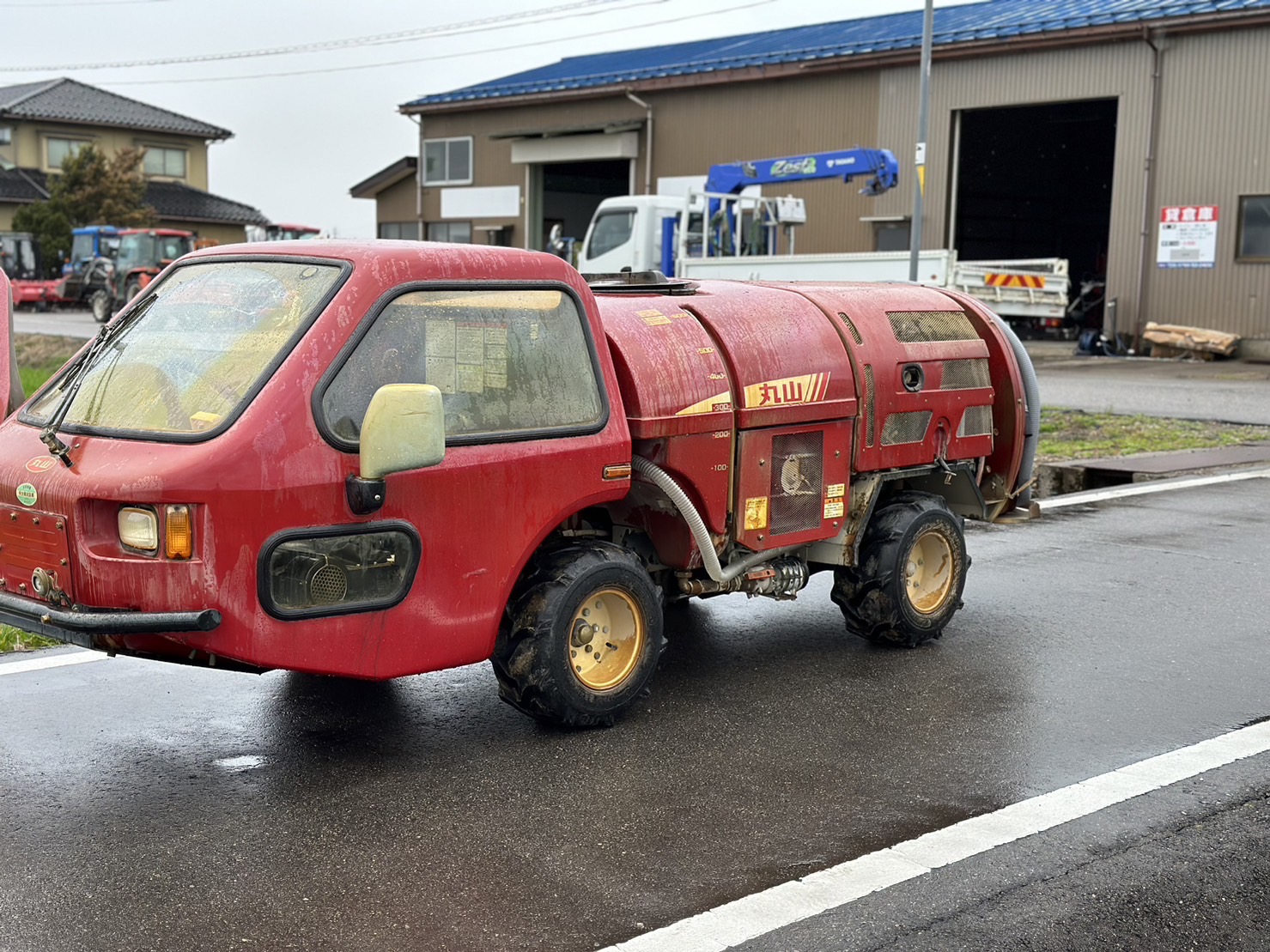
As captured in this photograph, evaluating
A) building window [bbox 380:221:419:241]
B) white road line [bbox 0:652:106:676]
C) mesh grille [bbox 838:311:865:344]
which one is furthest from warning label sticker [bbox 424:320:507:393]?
building window [bbox 380:221:419:241]

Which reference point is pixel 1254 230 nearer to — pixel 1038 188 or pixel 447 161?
pixel 1038 188

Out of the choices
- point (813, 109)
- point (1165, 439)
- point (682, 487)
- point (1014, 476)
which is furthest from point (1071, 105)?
point (682, 487)

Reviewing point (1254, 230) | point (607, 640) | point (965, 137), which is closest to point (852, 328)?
point (607, 640)

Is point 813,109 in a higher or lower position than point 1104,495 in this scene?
higher

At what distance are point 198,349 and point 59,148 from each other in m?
61.4

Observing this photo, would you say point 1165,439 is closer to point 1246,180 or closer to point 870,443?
point 870,443

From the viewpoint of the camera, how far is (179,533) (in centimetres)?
453

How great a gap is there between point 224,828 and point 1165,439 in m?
12.8

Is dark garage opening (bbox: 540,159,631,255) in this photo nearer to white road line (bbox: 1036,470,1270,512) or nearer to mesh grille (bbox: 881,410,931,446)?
white road line (bbox: 1036,470,1270,512)

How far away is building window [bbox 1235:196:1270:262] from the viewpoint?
2669 cm

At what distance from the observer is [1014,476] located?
765 cm

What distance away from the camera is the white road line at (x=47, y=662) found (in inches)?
252

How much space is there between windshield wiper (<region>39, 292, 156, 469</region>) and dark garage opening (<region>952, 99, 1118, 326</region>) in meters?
31.6

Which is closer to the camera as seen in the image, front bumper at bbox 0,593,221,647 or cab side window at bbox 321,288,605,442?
front bumper at bbox 0,593,221,647
